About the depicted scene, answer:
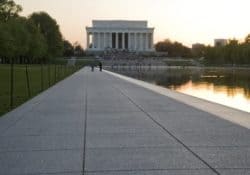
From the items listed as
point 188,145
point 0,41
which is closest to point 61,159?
point 188,145

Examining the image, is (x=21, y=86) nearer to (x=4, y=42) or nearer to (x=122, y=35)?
(x=4, y=42)

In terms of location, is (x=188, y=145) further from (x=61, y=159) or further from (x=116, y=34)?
(x=116, y=34)

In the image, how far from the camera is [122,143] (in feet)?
32.8

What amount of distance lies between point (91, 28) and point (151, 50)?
84.2ft

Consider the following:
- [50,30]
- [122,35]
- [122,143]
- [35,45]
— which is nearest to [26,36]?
[35,45]

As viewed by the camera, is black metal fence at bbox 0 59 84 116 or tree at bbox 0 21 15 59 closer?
black metal fence at bbox 0 59 84 116

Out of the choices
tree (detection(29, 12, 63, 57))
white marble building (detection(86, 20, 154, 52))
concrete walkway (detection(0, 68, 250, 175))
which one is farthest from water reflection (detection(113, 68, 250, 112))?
white marble building (detection(86, 20, 154, 52))

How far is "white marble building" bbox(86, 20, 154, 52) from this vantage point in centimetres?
19462

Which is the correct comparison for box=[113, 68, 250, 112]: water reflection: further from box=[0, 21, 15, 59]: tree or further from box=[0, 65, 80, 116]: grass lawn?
box=[0, 21, 15, 59]: tree

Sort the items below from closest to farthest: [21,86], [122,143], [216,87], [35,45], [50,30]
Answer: [122,143], [21,86], [216,87], [35,45], [50,30]

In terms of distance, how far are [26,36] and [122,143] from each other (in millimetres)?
82549

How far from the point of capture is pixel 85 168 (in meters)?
7.82

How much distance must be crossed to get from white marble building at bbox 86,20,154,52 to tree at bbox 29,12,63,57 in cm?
6401

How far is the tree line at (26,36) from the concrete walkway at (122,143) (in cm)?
4565
